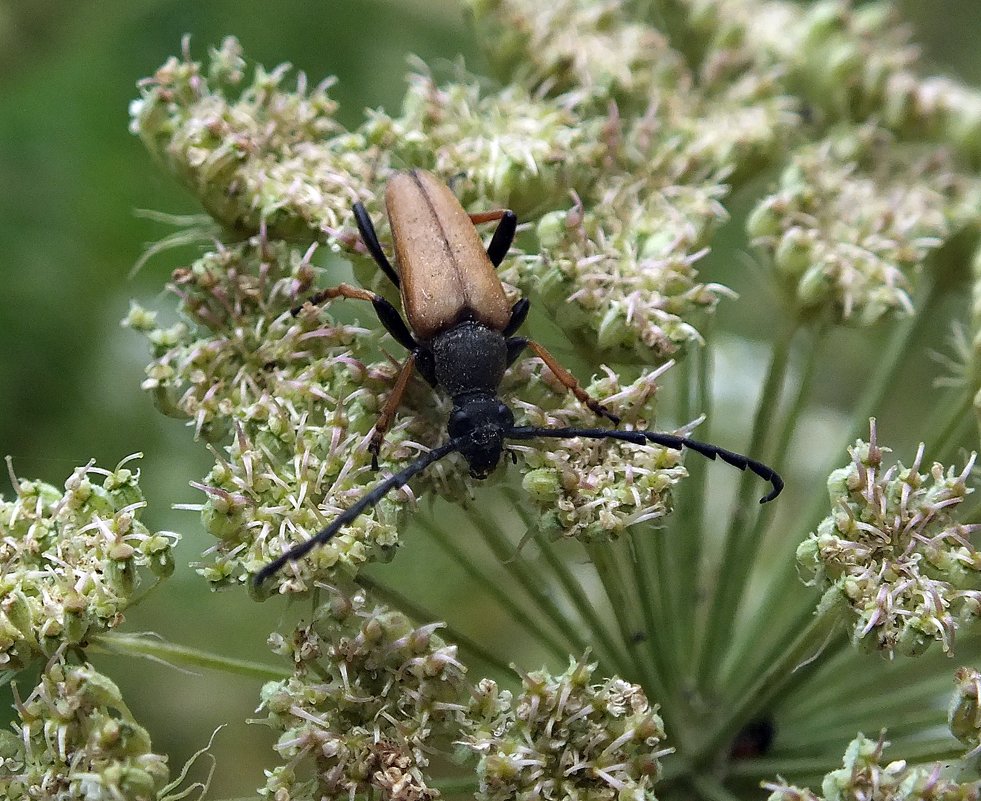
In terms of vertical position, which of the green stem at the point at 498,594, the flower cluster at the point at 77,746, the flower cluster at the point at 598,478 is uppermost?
the flower cluster at the point at 598,478

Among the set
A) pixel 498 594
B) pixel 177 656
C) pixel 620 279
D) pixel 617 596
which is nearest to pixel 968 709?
pixel 617 596

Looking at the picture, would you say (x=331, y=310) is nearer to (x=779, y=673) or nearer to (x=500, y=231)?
(x=500, y=231)

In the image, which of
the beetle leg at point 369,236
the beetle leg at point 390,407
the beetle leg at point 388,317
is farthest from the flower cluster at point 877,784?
the beetle leg at point 369,236

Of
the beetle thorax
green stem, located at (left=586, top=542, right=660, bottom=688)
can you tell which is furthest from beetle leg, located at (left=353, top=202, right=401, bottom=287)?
green stem, located at (left=586, top=542, right=660, bottom=688)

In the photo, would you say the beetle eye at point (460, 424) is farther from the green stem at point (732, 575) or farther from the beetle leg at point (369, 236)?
the green stem at point (732, 575)

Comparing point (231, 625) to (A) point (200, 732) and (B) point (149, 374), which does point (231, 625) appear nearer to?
(A) point (200, 732)

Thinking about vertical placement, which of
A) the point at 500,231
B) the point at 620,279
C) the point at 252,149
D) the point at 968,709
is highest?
the point at 252,149

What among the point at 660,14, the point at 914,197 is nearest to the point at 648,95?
the point at 660,14
